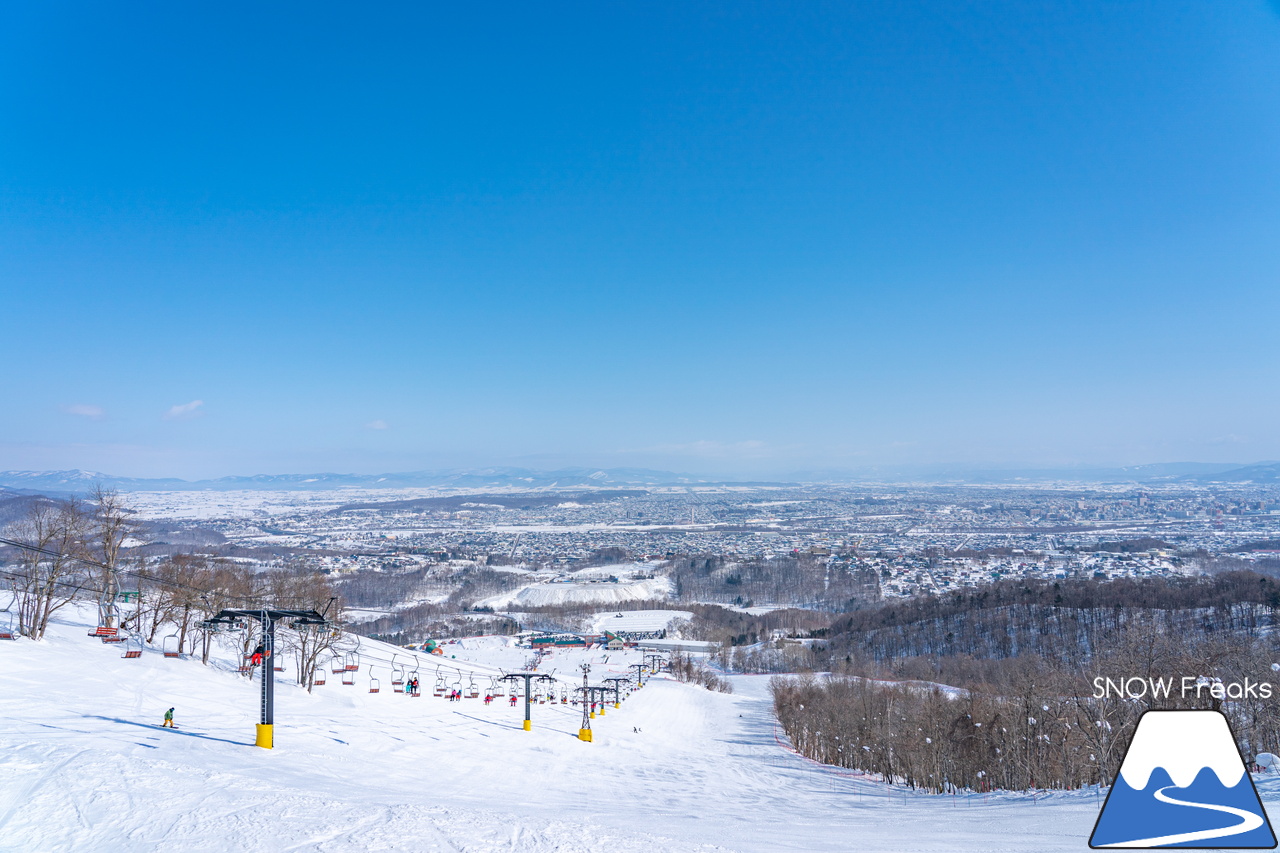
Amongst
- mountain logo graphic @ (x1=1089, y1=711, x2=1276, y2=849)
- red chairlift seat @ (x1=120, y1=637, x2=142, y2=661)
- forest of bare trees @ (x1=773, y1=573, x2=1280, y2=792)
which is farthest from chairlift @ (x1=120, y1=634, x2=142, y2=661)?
mountain logo graphic @ (x1=1089, y1=711, x2=1276, y2=849)

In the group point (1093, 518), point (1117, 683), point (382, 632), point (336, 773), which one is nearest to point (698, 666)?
point (382, 632)

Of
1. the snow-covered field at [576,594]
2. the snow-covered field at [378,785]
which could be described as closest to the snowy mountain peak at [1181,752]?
the snow-covered field at [378,785]

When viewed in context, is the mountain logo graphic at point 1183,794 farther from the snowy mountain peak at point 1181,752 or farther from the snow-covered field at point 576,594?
the snow-covered field at point 576,594

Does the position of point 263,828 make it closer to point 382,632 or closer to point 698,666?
point 698,666

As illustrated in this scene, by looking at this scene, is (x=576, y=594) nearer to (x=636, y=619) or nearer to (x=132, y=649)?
(x=636, y=619)

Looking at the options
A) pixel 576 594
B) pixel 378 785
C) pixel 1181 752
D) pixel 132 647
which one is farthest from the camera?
pixel 576 594

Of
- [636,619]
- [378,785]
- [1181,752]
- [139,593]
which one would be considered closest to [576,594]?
[636,619]

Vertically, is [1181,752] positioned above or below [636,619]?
above
